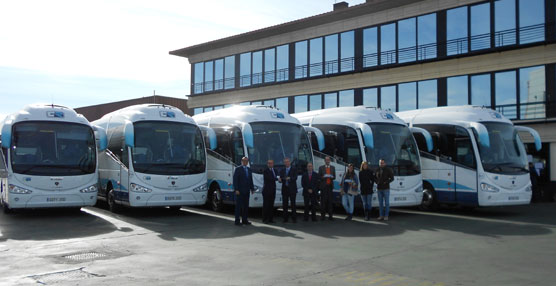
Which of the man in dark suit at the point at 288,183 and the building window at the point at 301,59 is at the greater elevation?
the building window at the point at 301,59

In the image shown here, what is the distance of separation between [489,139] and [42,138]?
13478 millimetres

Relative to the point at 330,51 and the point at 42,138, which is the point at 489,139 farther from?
the point at 330,51

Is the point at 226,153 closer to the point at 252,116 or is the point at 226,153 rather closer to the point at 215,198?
the point at 252,116

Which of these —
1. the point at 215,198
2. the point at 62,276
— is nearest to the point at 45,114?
the point at 215,198

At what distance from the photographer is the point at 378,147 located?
57.2 feet

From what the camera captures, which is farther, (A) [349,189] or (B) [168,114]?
(B) [168,114]

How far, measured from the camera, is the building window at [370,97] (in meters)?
30.4

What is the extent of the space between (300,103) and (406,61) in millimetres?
7589

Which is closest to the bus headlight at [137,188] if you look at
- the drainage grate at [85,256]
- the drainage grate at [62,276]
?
the drainage grate at [85,256]

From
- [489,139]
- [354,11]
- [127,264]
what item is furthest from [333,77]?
[127,264]

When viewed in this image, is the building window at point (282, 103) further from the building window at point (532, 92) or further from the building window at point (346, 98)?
the building window at point (532, 92)

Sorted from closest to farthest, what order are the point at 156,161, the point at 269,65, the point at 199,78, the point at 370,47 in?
the point at 156,161 < the point at 370,47 < the point at 269,65 < the point at 199,78

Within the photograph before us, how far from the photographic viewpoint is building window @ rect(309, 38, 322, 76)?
1310 inches

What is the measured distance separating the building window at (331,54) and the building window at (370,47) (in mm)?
2045
